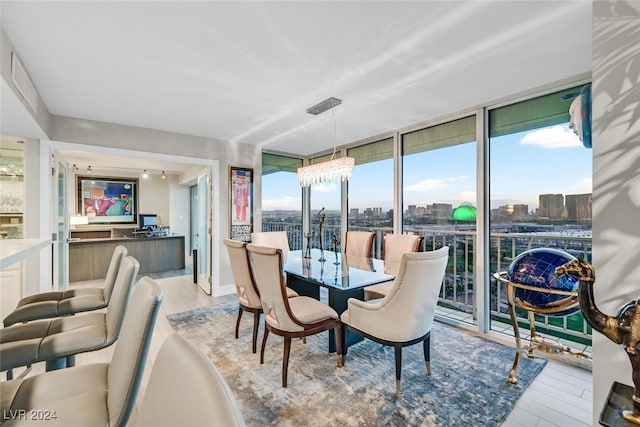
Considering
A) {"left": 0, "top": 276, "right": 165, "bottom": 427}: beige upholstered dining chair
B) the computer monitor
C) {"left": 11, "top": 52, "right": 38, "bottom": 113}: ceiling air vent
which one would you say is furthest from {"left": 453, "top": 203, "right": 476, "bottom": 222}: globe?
the computer monitor

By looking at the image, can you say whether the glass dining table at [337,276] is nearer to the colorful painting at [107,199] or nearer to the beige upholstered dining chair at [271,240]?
the beige upholstered dining chair at [271,240]

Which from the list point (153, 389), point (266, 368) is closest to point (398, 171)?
point (266, 368)

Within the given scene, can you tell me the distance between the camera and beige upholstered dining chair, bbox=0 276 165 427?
3.13 ft

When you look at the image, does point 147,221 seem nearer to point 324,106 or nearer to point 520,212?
point 324,106

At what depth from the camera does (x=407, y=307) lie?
1923 mm

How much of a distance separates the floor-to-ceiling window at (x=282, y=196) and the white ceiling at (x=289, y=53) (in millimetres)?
2078

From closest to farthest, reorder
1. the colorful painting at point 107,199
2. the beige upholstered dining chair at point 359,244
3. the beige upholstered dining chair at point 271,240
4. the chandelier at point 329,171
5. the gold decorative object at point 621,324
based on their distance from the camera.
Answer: the gold decorative object at point 621,324 → the chandelier at point 329,171 → the beige upholstered dining chair at point 359,244 → the beige upholstered dining chair at point 271,240 → the colorful painting at point 107,199

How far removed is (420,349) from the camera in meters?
2.73

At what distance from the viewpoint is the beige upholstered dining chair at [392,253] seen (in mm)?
3040

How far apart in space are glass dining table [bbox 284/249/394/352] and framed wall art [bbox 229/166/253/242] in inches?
59.3

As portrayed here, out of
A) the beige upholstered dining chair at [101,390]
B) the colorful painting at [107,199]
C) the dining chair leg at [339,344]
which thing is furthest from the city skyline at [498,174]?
the colorful painting at [107,199]

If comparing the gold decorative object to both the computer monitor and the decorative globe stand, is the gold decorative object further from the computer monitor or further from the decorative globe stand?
the computer monitor

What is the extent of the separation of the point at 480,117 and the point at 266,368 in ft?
10.9

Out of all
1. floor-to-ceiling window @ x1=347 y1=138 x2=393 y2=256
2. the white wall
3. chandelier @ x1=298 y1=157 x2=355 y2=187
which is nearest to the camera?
the white wall
